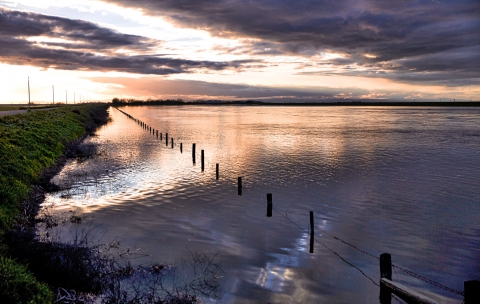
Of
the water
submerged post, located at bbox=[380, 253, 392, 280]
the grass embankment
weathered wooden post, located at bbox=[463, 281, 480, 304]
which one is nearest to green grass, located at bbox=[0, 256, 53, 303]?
the grass embankment

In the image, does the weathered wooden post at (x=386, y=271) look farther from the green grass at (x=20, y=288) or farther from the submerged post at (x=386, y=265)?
the green grass at (x=20, y=288)

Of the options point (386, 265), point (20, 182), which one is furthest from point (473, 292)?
point (20, 182)

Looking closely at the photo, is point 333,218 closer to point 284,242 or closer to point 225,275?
point 284,242

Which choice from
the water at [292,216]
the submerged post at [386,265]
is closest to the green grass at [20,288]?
the water at [292,216]

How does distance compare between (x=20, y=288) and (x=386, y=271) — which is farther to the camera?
(x=386, y=271)

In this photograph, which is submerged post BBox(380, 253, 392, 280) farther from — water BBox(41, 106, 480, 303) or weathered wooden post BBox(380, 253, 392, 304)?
water BBox(41, 106, 480, 303)

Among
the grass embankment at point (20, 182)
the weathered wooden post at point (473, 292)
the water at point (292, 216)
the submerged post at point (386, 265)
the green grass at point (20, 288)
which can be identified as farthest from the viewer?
the water at point (292, 216)

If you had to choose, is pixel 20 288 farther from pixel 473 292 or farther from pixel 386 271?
pixel 473 292

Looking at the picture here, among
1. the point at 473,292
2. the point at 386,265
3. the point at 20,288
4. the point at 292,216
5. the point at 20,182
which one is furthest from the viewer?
the point at 20,182

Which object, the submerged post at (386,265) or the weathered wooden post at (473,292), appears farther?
the submerged post at (386,265)

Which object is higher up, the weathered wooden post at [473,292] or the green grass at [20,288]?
the weathered wooden post at [473,292]

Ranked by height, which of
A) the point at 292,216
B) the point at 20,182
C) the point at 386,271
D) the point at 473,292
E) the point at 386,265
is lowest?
the point at 292,216

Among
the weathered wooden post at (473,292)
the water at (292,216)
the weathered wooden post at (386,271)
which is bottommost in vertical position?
the water at (292,216)

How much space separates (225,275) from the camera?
1174 cm
